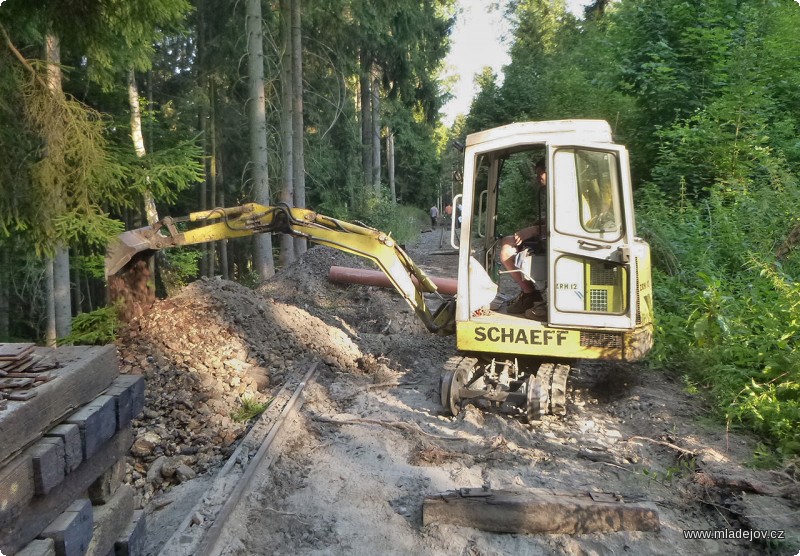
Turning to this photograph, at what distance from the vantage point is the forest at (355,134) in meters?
6.86

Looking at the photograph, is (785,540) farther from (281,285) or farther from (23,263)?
(23,263)

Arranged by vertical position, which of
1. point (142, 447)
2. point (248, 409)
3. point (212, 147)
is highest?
point (212, 147)

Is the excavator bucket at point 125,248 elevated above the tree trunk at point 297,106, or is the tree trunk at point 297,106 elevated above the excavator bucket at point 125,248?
the tree trunk at point 297,106

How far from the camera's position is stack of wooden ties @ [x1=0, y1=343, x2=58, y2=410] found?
2443 millimetres

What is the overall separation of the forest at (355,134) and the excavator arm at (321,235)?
966mm

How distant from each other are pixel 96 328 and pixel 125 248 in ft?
3.55

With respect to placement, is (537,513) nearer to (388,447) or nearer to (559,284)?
(388,447)

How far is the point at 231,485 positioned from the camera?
506 centimetres

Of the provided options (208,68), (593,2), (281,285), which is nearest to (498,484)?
(281,285)

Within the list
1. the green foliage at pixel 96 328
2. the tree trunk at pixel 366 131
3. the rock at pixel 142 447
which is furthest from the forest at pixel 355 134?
the rock at pixel 142 447

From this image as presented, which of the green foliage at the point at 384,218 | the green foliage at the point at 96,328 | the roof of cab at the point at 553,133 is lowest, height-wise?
the green foliage at the point at 96,328

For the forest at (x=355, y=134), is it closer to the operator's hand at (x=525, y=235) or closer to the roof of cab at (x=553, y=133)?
the roof of cab at (x=553, y=133)

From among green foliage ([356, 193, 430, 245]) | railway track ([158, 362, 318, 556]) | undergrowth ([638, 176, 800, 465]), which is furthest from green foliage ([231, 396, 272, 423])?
green foliage ([356, 193, 430, 245])

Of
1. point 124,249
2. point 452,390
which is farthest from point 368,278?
point 452,390
